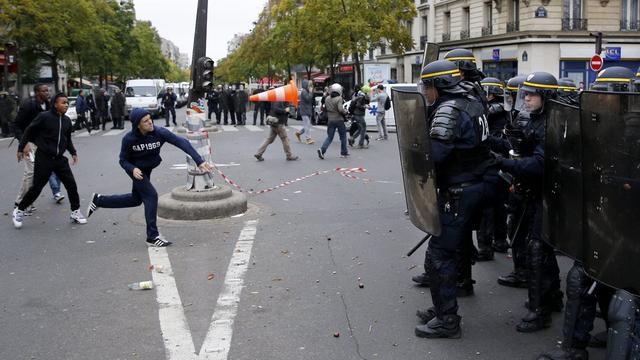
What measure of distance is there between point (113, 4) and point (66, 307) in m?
46.8

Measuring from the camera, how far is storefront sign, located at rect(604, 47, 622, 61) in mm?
34531

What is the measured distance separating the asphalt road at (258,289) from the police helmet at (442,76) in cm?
171

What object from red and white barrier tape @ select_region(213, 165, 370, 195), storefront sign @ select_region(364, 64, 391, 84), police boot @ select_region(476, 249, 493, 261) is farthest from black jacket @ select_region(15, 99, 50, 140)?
storefront sign @ select_region(364, 64, 391, 84)

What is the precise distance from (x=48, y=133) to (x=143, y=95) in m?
29.6

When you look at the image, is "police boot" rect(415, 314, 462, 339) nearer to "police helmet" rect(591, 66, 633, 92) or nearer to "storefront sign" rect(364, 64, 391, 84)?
"police helmet" rect(591, 66, 633, 92)

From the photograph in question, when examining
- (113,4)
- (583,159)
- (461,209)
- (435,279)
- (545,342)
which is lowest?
(545,342)

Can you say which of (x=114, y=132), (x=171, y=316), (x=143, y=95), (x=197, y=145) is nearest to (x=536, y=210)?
(x=171, y=316)

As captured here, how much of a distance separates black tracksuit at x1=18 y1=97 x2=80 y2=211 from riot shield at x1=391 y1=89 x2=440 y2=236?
5.34 meters

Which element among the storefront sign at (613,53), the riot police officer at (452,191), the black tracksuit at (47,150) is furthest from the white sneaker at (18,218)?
the storefront sign at (613,53)

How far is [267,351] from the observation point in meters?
4.38

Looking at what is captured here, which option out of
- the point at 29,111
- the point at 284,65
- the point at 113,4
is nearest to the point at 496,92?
the point at 29,111

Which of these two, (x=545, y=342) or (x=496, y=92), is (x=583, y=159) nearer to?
(x=545, y=342)

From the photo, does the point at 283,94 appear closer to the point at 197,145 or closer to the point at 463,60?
the point at 197,145

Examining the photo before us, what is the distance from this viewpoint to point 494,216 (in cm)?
685
